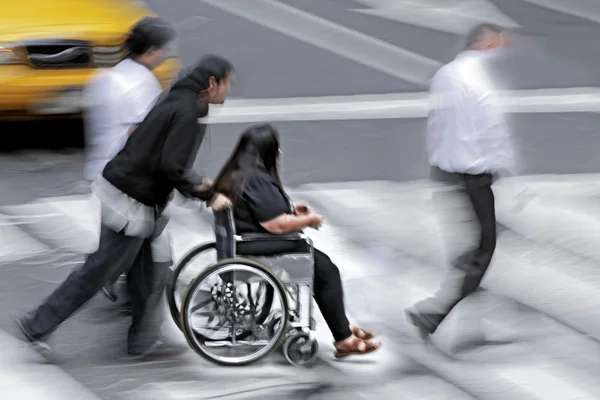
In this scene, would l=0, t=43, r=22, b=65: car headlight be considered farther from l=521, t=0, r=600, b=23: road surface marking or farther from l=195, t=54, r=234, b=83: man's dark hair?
l=521, t=0, r=600, b=23: road surface marking

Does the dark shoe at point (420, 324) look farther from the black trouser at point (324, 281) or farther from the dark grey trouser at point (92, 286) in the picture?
the dark grey trouser at point (92, 286)

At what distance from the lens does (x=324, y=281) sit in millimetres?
7352

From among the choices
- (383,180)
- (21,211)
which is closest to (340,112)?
(383,180)

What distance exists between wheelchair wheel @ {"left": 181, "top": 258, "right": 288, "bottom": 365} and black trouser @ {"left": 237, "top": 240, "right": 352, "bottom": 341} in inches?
6.3

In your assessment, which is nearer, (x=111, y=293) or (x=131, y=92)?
(x=131, y=92)

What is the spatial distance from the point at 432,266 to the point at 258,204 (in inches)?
88.1

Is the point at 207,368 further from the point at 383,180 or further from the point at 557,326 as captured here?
the point at 383,180

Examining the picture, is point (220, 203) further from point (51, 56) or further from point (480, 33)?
point (51, 56)

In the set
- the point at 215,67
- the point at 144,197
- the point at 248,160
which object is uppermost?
the point at 215,67

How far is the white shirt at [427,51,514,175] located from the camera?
24.5 ft

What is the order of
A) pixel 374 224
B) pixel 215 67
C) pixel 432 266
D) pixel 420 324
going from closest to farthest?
1. pixel 215 67
2. pixel 420 324
3. pixel 432 266
4. pixel 374 224

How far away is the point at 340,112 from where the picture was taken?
41.7 feet

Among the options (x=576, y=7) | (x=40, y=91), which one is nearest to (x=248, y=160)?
(x=40, y=91)

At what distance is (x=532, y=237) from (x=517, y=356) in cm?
223
